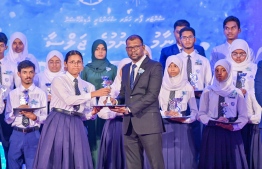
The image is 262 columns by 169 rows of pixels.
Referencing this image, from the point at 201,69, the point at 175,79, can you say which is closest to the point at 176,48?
the point at 201,69

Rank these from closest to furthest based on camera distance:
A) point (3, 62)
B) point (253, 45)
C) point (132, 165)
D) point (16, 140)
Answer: point (132, 165) → point (16, 140) → point (3, 62) → point (253, 45)

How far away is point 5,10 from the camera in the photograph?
804 centimetres

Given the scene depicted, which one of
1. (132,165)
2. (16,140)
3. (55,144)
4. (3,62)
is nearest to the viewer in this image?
(132,165)

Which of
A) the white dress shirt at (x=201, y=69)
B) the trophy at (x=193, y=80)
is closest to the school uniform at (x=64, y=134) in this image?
the trophy at (x=193, y=80)

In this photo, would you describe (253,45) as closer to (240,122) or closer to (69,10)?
(240,122)

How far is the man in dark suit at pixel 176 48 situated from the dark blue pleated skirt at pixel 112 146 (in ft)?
3.81

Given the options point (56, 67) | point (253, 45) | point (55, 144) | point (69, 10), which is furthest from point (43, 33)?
point (253, 45)

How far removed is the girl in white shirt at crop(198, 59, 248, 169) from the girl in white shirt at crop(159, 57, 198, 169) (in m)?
0.18

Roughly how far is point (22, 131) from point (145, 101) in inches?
75.3

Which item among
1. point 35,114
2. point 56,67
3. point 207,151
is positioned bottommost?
point 207,151

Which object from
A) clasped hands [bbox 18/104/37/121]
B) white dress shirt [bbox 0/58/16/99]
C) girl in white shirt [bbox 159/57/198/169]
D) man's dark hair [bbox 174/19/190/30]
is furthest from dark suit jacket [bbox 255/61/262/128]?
white dress shirt [bbox 0/58/16/99]

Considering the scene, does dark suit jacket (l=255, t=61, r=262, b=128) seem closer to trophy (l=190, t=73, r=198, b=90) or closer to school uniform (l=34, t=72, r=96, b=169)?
trophy (l=190, t=73, r=198, b=90)

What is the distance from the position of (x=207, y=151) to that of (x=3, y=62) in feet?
9.34

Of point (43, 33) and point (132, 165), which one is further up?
point (43, 33)
